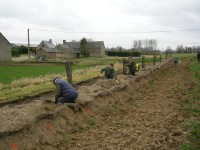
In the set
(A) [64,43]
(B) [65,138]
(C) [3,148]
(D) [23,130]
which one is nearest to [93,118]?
(B) [65,138]

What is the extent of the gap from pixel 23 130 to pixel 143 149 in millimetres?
3069

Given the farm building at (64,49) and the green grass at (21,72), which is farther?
the farm building at (64,49)

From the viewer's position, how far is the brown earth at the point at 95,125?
327 inches

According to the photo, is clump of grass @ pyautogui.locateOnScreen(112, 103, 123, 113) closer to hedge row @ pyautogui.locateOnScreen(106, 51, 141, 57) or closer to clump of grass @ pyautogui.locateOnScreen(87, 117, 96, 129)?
clump of grass @ pyautogui.locateOnScreen(87, 117, 96, 129)

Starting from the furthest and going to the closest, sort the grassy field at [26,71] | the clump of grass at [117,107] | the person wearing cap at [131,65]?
the grassy field at [26,71], the person wearing cap at [131,65], the clump of grass at [117,107]

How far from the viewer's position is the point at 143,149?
7844 mm

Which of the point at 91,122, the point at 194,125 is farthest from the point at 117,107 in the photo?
the point at 194,125

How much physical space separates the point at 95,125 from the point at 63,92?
1564 millimetres

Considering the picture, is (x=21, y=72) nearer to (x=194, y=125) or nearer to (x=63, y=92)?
(x=63, y=92)

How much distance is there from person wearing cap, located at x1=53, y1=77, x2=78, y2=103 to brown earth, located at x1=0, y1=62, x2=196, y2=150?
397 millimetres

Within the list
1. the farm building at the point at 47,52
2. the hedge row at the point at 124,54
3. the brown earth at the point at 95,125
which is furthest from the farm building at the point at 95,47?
the brown earth at the point at 95,125

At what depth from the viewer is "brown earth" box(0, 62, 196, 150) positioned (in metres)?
8.30

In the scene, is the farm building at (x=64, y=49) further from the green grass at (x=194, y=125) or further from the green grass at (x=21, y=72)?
the green grass at (x=194, y=125)

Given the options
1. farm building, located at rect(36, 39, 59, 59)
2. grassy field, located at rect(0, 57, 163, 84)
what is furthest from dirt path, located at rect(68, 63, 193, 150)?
farm building, located at rect(36, 39, 59, 59)
